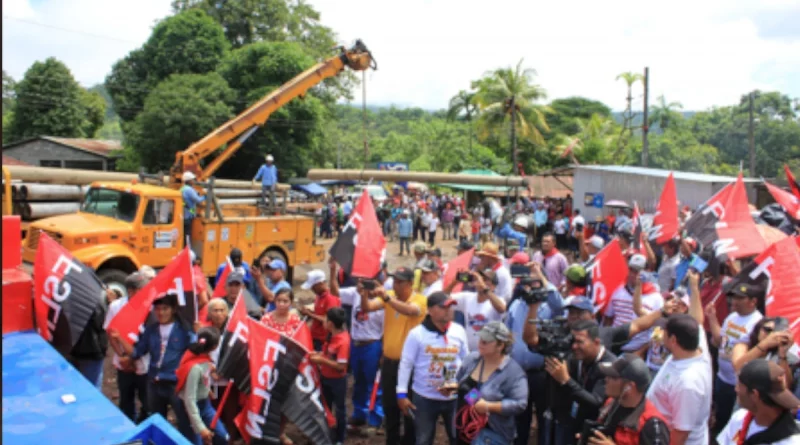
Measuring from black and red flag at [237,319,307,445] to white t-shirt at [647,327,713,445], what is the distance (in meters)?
2.76

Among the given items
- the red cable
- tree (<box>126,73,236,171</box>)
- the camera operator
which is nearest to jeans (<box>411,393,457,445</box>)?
the red cable

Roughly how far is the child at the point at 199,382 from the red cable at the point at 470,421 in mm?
1936

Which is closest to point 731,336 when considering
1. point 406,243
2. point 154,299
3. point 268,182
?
point 154,299

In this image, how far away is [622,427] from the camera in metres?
3.63

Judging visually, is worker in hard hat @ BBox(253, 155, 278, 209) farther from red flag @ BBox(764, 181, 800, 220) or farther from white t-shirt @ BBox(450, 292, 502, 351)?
red flag @ BBox(764, 181, 800, 220)

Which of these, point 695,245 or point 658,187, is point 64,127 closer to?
point 658,187

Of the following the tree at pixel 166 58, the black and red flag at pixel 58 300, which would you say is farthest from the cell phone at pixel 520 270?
the tree at pixel 166 58

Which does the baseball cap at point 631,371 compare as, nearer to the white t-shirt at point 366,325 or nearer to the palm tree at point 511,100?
the white t-shirt at point 366,325

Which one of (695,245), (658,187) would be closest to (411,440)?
(695,245)

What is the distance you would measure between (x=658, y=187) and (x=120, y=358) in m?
17.3

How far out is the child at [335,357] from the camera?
569 cm

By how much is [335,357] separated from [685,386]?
298cm

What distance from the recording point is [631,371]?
11.9 feet

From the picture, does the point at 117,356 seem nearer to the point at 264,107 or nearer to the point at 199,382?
the point at 199,382
